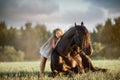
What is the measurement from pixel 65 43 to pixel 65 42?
0.01 meters

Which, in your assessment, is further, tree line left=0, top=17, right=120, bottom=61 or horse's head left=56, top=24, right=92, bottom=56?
tree line left=0, top=17, right=120, bottom=61

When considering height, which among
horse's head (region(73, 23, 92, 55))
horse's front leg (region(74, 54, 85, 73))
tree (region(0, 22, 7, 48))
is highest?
tree (region(0, 22, 7, 48))

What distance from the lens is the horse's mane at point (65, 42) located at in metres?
4.46

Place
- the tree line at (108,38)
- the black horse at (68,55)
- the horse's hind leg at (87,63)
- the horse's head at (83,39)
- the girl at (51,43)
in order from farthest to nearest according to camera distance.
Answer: the tree line at (108,38) → the horse's hind leg at (87,63) → the girl at (51,43) → the black horse at (68,55) → the horse's head at (83,39)

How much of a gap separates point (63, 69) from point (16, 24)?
1111mm

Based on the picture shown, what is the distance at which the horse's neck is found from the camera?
14.7ft

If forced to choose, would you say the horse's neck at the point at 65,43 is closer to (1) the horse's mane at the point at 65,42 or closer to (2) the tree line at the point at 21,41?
(1) the horse's mane at the point at 65,42

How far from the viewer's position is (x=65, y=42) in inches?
179

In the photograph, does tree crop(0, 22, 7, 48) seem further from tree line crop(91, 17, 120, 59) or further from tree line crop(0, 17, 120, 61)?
tree line crop(91, 17, 120, 59)

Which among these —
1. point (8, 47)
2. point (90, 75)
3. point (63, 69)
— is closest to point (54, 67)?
point (63, 69)

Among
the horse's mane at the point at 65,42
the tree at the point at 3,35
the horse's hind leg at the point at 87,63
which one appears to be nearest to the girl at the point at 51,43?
the horse's mane at the point at 65,42

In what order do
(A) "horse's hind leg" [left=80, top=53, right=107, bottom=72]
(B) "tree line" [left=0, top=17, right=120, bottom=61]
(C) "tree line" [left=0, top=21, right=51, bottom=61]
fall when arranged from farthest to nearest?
1. (B) "tree line" [left=0, top=17, right=120, bottom=61]
2. (C) "tree line" [left=0, top=21, right=51, bottom=61]
3. (A) "horse's hind leg" [left=80, top=53, right=107, bottom=72]

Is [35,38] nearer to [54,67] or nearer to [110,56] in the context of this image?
[110,56]

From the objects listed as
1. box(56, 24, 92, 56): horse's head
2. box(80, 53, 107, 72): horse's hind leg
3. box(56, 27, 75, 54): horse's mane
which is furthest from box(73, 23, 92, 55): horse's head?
box(80, 53, 107, 72): horse's hind leg
